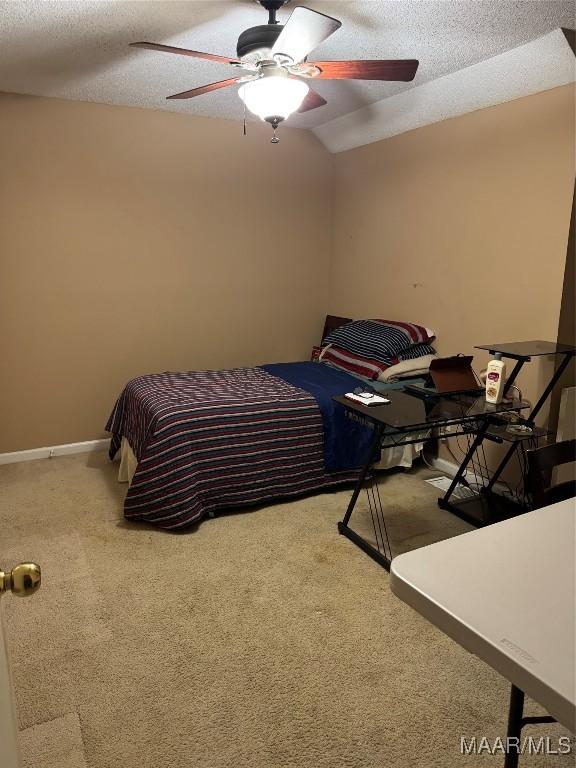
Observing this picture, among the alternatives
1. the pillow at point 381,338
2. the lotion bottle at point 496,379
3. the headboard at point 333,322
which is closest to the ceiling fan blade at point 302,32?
the lotion bottle at point 496,379

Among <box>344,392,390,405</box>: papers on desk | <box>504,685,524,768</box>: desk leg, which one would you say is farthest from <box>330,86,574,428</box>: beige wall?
<box>504,685,524,768</box>: desk leg

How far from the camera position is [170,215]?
391 cm

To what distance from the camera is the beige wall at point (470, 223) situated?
2.82 meters

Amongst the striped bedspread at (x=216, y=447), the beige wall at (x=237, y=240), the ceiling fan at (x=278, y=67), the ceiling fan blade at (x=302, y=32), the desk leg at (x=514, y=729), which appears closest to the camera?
the desk leg at (x=514, y=729)

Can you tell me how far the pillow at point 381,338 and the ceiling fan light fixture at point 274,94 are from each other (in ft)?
5.55

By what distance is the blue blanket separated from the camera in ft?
10.4

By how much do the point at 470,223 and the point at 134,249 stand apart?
90.8 inches

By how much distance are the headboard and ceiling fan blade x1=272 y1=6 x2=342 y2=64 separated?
8.16ft

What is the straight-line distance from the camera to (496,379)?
2.65m

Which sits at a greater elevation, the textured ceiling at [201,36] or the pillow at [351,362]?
the textured ceiling at [201,36]

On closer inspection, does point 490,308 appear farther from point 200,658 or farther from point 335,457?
point 200,658

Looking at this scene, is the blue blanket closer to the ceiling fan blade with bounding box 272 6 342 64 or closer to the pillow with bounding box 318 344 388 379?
the pillow with bounding box 318 344 388 379

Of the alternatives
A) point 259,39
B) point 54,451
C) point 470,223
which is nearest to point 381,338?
point 470,223

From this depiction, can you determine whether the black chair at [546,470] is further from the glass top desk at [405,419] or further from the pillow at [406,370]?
the pillow at [406,370]
